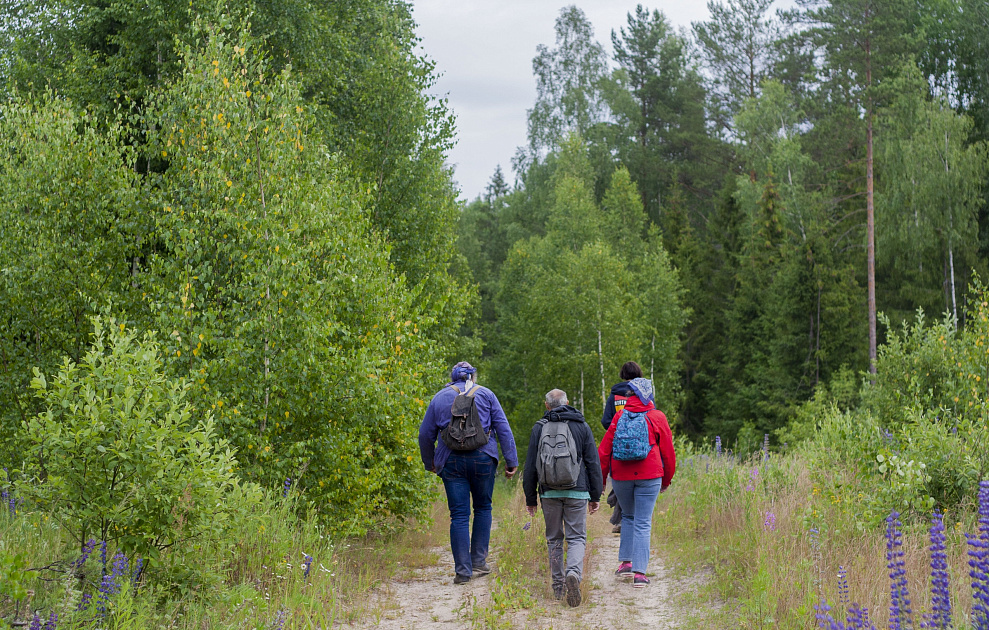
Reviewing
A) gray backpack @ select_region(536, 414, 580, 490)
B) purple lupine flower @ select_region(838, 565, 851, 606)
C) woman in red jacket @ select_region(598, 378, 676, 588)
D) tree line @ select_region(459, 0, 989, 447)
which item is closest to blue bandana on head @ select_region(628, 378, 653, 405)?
woman in red jacket @ select_region(598, 378, 676, 588)

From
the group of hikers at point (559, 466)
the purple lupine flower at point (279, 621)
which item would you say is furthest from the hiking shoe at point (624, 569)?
the purple lupine flower at point (279, 621)

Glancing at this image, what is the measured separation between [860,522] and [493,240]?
43251 millimetres

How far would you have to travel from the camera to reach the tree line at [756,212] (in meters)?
28.7

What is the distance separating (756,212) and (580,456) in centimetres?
3021

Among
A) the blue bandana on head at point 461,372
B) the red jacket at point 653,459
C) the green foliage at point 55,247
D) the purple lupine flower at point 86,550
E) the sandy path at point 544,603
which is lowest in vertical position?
the sandy path at point 544,603

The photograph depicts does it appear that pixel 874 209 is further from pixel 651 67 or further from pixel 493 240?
pixel 493 240

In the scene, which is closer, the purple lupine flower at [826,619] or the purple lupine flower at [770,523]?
the purple lupine flower at [826,619]

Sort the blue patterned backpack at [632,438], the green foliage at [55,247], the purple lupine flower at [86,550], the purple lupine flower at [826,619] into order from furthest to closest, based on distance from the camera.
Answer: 1. the green foliage at [55,247]
2. the blue patterned backpack at [632,438]
3. the purple lupine flower at [86,550]
4. the purple lupine flower at [826,619]

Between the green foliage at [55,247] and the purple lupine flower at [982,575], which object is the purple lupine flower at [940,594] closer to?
the purple lupine flower at [982,575]

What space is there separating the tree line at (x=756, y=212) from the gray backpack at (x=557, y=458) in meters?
20.0

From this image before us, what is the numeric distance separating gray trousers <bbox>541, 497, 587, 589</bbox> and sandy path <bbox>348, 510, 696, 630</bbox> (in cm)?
22

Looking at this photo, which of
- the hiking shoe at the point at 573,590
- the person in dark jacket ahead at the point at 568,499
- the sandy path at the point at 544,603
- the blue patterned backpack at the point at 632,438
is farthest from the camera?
the blue patterned backpack at the point at 632,438

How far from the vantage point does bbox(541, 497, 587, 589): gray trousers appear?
6.48 metres

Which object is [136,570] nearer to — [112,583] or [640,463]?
[112,583]
